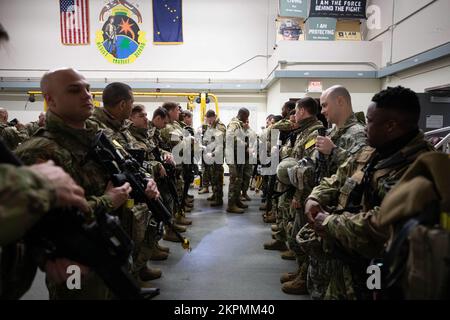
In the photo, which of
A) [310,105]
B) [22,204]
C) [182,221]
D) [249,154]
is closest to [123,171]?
[22,204]

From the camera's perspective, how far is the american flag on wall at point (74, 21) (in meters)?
9.18

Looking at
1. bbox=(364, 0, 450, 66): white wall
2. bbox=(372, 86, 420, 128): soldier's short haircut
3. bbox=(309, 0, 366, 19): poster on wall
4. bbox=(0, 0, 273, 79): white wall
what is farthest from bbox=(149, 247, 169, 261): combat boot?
bbox=(0, 0, 273, 79): white wall

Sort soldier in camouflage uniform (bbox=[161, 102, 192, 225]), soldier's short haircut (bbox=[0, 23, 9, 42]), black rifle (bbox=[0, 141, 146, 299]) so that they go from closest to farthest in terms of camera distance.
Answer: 1. soldier's short haircut (bbox=[0, 23, 9, 42])
2. black rifle (bbox=[0, 141, 146, 299])
3. soldier in camouflage uniform (bbox=[161, 102, 192, 225])

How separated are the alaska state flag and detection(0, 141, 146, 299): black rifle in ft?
30.7

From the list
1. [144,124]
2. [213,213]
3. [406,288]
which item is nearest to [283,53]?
[213,213]

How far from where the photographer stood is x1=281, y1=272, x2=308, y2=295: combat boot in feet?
8.52

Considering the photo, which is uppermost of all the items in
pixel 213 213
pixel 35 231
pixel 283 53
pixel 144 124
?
pixel 283 53

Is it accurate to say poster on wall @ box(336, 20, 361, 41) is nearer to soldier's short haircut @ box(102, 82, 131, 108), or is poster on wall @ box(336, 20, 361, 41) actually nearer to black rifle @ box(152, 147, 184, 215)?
black rifle @ box(152, 147, 184, 215)

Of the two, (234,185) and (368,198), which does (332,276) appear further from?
(234,185)

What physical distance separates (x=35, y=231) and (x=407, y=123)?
5.40 feet

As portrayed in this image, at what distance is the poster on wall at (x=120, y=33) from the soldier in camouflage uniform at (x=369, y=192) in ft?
30.6

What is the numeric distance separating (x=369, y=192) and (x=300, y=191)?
3.91 feet

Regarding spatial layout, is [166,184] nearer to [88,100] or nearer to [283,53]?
[88,100]

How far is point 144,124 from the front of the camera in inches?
125
